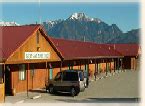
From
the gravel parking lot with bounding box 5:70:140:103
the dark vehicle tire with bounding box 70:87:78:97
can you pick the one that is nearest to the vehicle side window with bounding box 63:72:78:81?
the dark vehicle tire with bounding box 70:87:78:97

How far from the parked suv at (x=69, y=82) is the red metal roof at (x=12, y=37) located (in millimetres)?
2961

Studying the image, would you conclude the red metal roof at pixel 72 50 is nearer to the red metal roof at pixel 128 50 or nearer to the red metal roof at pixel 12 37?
the red metal roof at pixel 12 37

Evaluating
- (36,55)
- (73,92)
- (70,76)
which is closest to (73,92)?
(73,92)

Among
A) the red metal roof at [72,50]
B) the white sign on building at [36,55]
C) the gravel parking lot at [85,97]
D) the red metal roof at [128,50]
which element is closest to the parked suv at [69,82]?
the gravel parking lot at [85,97]

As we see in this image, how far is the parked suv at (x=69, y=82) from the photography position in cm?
1936

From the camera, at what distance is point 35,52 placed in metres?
21.4

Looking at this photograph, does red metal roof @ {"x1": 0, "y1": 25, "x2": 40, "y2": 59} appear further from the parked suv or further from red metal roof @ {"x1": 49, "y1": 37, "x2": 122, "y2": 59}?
red metal roof @ {"x1": 49, "y1": 37, "x2": 122, "y2": 59}

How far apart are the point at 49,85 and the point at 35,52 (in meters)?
2.44

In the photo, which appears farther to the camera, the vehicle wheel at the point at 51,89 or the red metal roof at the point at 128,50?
the red metal roof at the point at 128,50

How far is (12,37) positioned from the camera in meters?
19.7

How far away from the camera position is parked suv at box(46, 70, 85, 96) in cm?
1936

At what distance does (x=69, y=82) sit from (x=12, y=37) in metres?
4.04

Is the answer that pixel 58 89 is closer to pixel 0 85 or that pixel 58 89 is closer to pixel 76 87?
pixel 76 87

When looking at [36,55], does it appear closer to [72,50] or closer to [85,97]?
[85,97]
